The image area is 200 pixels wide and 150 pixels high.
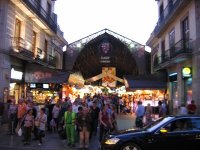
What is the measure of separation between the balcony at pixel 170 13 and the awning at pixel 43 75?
8.93 meters

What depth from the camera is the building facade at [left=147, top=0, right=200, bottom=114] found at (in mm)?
Answer: 21422

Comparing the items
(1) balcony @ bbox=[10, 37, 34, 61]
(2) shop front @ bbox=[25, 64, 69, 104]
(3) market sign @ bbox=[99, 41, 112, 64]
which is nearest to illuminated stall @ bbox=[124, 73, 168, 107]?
(2) shop front @ bbox=[25, 64, 69, 104]

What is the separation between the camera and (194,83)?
2180 cm

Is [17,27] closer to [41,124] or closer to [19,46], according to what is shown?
[19,46]

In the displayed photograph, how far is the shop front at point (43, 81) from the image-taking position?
24562 millimetres

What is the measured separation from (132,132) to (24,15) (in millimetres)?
16967

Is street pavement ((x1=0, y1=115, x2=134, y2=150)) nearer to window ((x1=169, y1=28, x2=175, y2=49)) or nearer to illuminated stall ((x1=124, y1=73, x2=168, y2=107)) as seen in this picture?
illuminated stall ((x1=124, y1=73, x2=168, y2=107))

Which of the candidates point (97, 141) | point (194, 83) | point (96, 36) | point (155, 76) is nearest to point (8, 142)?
point (97, 141)

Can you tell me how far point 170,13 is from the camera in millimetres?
26031

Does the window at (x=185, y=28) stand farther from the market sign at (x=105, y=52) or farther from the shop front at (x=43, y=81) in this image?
the market sign at (x=105, y=52)

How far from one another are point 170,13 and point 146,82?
5.89 metres

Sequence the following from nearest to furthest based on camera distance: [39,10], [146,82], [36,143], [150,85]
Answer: [36,143]
[39,10]
[146,82]
[150,85]

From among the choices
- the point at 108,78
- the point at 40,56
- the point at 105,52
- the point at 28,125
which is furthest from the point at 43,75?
the point at 108,78

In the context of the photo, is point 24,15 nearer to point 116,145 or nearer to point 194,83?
point 194,83
